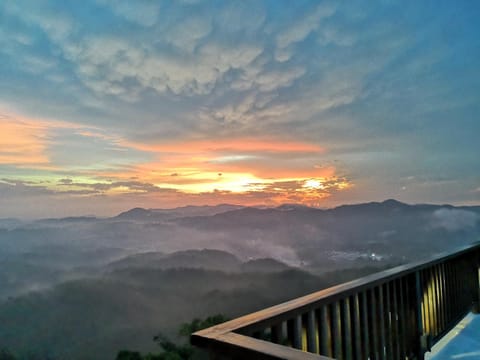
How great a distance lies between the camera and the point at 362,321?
1.94 m

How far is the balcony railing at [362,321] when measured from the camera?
112 centimetres

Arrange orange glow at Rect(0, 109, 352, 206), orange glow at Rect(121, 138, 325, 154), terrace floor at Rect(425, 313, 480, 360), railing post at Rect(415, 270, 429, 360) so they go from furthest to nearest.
A: orange glow at Rect(121, 138, 325, 154), orange glow at Rect(0, 109, 352, 206), terrace floor at Rect(425, 313, 480, 360), railing post at Rect(415, 270, 429, 360)

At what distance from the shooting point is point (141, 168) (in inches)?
273

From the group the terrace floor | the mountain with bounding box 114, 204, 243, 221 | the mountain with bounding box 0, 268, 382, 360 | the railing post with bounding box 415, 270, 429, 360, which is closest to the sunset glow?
the mountain with bounding box 114, 204, 243, 221

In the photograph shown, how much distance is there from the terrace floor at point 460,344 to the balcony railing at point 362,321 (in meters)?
0.08

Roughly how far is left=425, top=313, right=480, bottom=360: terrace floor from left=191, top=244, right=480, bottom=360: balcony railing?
0.08 m

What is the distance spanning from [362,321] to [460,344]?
1.62 meters

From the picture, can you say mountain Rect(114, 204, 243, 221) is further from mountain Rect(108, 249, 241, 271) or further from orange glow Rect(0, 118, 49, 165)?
orange glow Rect(0, 118, 49, 165)

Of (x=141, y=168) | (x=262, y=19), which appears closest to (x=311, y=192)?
(x=141, y=168)

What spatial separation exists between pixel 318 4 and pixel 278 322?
14.0 feet

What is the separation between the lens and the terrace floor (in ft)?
8.63

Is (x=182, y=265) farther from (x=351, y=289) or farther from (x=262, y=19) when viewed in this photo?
(x=351, y=289)

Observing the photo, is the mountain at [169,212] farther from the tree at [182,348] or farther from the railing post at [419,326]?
the railing post at [419,326]

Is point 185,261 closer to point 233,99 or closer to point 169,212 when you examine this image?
point 169,212
